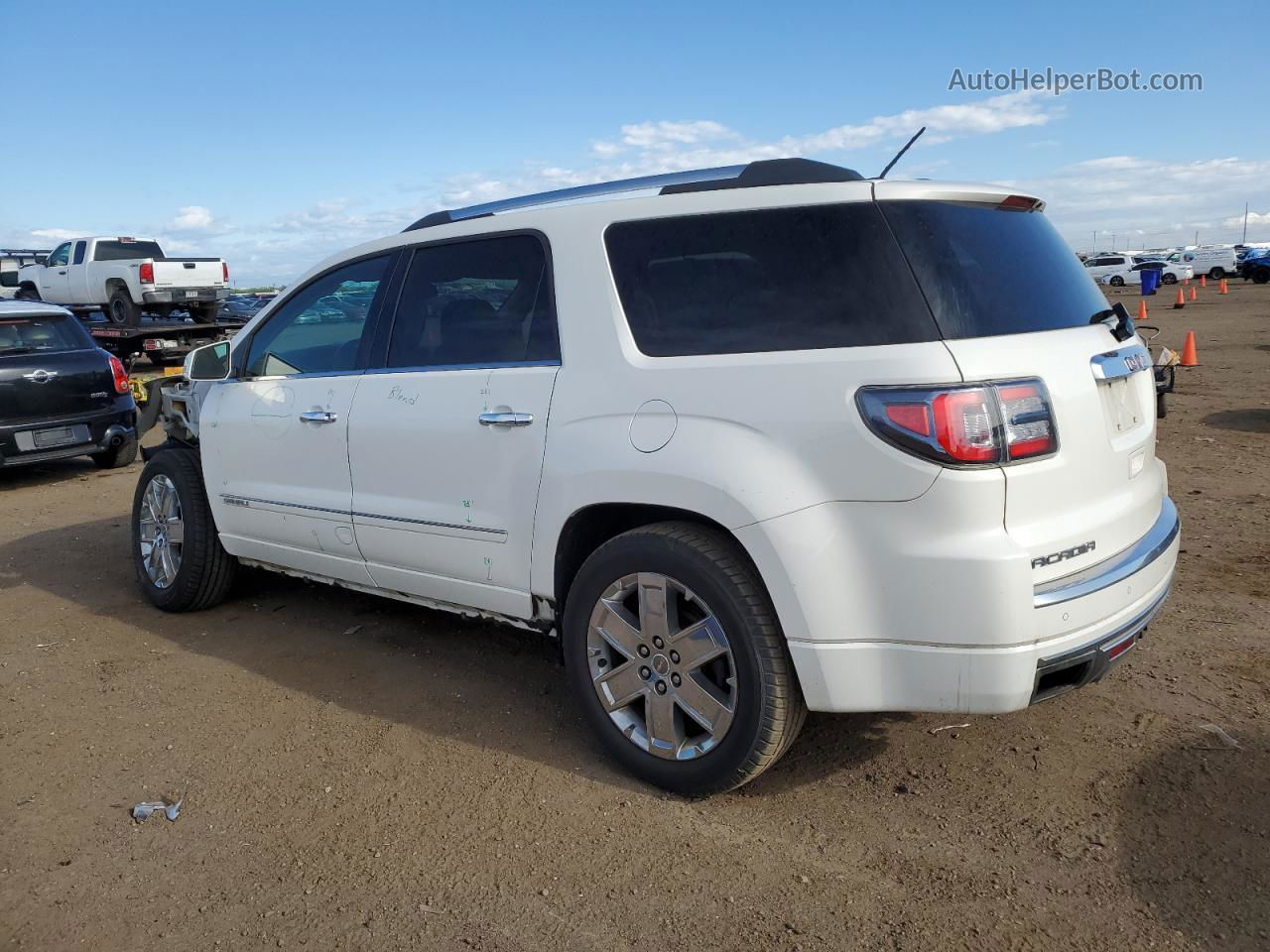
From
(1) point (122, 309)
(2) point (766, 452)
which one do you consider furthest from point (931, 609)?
(1) point (122, 309)

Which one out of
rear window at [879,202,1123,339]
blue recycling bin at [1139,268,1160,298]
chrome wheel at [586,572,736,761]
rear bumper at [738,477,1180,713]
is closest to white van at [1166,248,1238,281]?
blue recycling bin at [1139,268,1160,298]

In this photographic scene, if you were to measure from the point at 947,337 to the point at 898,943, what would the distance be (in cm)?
158

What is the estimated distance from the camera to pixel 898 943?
8.13ft

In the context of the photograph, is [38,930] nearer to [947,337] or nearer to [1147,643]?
[947,337]

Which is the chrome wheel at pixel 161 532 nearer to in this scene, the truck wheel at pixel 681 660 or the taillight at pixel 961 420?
the truck wheel at pixel 681 660

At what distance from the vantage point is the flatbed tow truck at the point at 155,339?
17641 millimetres

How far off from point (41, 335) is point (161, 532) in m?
5.09

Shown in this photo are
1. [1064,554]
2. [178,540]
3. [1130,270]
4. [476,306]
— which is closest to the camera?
[1064,554]

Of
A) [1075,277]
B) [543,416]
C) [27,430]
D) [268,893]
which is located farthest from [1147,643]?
[27,430]

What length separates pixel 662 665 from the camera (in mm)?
3145

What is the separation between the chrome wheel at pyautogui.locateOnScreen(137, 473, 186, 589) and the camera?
5277 mm

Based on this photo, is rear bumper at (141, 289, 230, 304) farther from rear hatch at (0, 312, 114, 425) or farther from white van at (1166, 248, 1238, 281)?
white van at (1166, 248, 1238, 281)

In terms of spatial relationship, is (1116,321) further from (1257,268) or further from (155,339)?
(1257,268)

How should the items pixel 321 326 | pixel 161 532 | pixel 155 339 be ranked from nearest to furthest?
pixel 321 326, pixel 161 532, pixel 155 339
